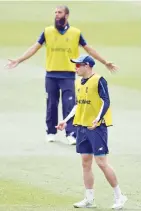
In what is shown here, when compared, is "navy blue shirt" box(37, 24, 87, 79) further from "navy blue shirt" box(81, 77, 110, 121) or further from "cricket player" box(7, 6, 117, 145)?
"navy blue shirt" box(81, 77, 110, 121)

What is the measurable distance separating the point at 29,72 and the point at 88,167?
12.1 m

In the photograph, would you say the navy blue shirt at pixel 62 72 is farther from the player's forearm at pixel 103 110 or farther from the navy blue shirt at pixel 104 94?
the player's forearm at pixel 103 110

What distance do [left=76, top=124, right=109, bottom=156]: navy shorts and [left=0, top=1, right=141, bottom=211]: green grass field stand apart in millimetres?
671

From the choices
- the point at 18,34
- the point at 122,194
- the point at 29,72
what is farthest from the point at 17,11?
the point at 122,194

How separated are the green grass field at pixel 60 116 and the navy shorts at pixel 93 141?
671mm

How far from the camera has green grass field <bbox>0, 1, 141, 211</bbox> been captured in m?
11.2

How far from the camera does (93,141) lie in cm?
1030

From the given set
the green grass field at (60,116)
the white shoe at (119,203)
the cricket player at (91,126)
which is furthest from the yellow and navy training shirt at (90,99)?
the green grass field at (60,116)

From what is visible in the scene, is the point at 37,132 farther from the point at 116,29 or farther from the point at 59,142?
the point at 116,29

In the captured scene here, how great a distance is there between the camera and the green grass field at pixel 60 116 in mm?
11238

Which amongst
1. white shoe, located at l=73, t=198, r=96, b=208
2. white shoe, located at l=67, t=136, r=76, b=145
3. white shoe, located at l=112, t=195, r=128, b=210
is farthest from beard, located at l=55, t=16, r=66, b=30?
white shoe, located at l=112, t=195, r=128, b=210

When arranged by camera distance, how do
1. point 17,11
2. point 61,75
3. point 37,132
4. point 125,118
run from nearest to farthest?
point 61,75 → point 37,132 → point 125,118 → point 17,11

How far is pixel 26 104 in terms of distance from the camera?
18438 mm

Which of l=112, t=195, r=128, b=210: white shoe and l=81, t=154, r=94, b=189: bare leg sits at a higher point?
l=81, t=154, r=94, b=189: bare leg
